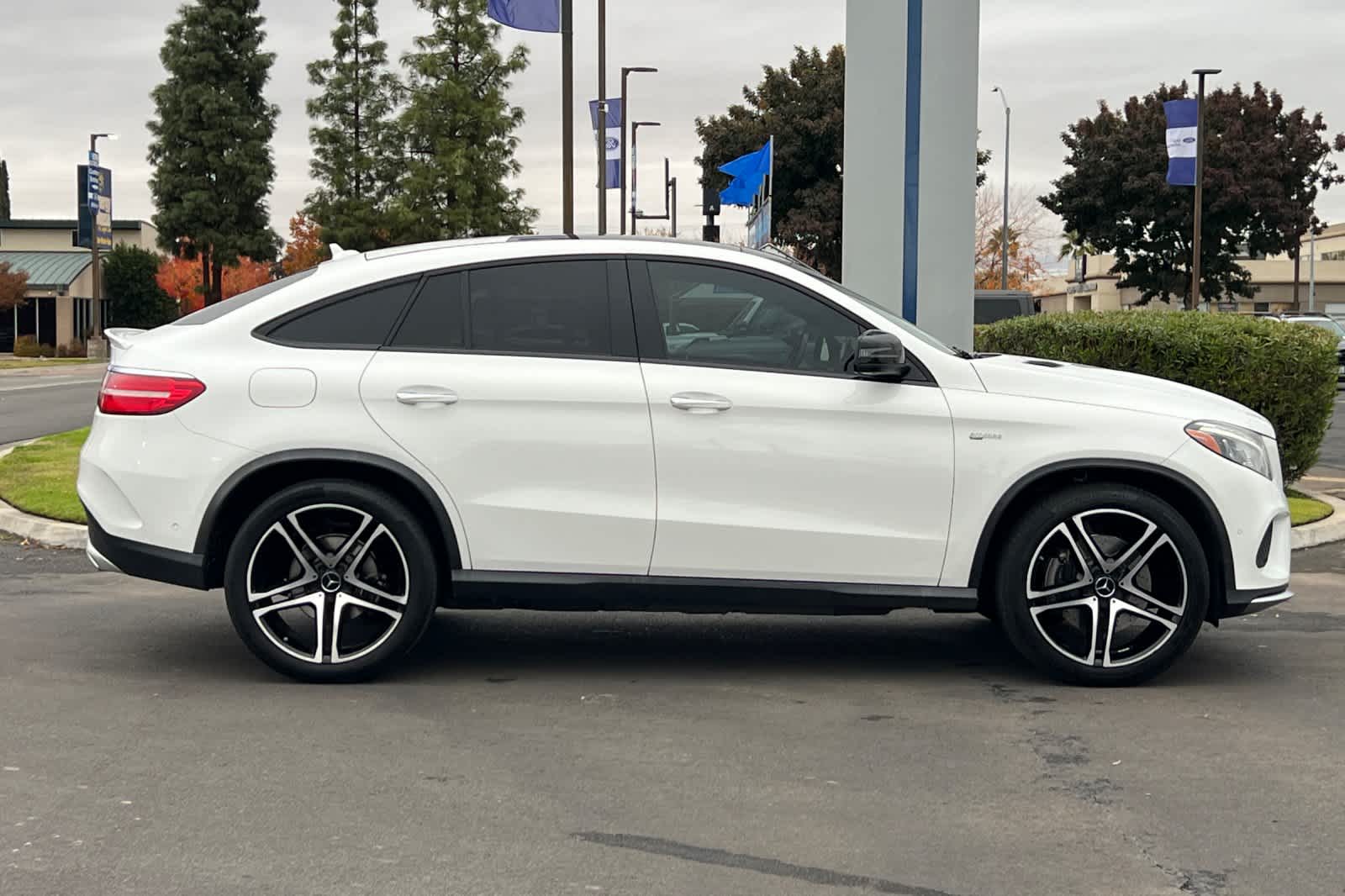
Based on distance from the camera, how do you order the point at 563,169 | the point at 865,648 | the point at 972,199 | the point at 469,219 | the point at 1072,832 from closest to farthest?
the point at 1072,832 → the point at 865,648 → the point at 972,199 → the point at 563,169 → the point at 469,219

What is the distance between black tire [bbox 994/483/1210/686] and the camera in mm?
6523

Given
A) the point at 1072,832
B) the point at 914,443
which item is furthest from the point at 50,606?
the point at 1072,832

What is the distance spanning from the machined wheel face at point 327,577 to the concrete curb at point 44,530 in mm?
4502

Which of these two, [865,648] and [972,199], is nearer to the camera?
[865,648]

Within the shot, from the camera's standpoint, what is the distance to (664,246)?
268 inches

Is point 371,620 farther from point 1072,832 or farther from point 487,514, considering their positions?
point 1072,832

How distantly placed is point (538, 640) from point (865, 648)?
1521 mm

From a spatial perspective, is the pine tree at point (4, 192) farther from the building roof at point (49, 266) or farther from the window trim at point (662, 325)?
the window trim at point (662, 325)

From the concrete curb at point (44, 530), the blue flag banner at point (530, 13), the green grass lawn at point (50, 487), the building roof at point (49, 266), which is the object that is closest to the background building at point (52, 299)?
the building roof at point (49, 266)

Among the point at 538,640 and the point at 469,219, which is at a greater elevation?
the point at 469,219

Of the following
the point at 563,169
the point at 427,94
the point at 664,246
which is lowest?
the point at 664,246

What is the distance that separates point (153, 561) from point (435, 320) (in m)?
1.48

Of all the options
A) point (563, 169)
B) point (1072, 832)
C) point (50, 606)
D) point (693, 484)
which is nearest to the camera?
point (1072, 832)

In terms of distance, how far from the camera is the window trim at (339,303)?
664cm
